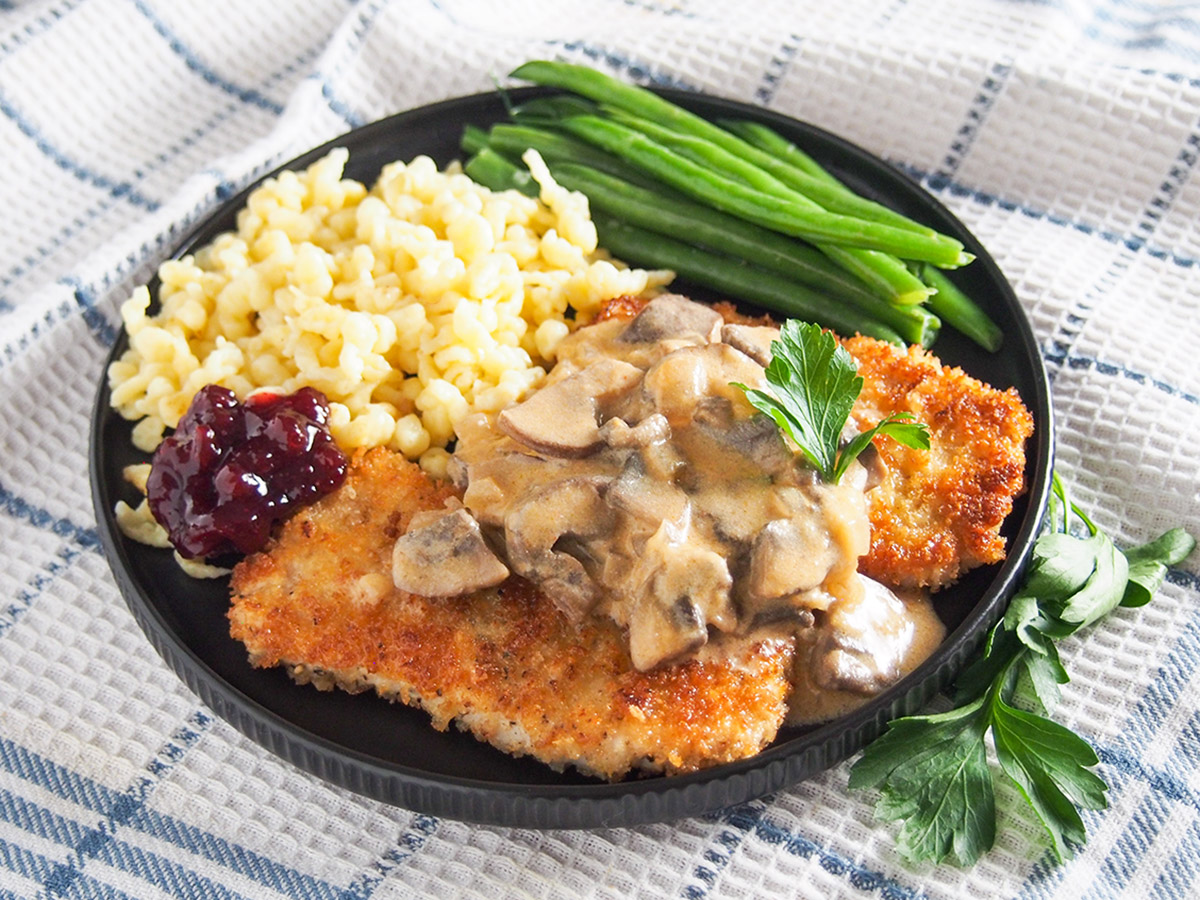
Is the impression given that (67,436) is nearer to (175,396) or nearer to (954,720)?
(175,396)

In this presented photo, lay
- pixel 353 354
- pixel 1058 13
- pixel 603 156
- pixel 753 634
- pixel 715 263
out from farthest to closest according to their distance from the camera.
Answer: pixel 1058 13 < pixel 603 156 < pixel 715 263 < pixel 353 354 < pixel 753 634

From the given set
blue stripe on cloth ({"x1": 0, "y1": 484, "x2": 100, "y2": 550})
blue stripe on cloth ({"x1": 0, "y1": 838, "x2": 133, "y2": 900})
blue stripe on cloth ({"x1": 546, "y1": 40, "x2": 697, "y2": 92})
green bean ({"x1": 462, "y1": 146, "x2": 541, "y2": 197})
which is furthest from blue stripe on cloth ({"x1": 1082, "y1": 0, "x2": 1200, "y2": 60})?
blue stripe on cloth ({"x1": 0, "y1": 838, "x2": 133, "y2": 900})

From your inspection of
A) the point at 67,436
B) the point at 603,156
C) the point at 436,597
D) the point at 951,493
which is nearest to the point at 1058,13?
the point at 603,156

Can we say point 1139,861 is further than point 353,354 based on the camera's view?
No

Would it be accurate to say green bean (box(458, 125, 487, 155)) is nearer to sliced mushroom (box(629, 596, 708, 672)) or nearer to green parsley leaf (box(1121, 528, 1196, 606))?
sliced mushroom (box(629, 596, 708, 672))

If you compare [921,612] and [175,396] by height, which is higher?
[921,612]

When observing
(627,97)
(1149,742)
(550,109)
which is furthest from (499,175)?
(1149,742)

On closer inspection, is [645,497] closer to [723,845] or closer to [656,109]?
[723,845]
